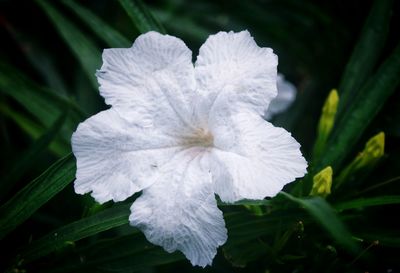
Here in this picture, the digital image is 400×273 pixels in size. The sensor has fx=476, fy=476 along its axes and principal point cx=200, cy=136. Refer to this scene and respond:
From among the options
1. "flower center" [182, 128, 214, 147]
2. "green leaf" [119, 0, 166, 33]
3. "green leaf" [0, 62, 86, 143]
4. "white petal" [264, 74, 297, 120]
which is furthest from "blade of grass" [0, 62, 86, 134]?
"white petal" [264, 74, 297, 120]

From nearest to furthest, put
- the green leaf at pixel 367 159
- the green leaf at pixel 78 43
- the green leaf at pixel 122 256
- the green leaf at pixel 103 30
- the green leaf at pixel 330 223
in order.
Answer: the green leaf at pixel 330 223
the green leaf at pixel 122 256
the green leaf at pixel 367 159
the green leaf at pixel 103 30
the green leaf at pixel 78 43

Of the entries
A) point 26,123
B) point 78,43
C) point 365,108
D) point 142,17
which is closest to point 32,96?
point 26,123

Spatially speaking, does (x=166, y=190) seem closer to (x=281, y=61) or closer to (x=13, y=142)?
(x=13, y=142)

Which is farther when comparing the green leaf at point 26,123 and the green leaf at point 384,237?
the green leaf at point 26,123

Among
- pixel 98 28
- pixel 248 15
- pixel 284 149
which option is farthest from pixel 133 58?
pixel 248 15

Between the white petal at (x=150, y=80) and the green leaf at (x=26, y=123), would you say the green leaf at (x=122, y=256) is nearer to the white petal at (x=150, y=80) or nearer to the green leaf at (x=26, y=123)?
the white petal at (x=150, y=80)

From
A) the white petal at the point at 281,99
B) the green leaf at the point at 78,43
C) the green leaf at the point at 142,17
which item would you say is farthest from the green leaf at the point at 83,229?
the white petal at the point at 281,99
